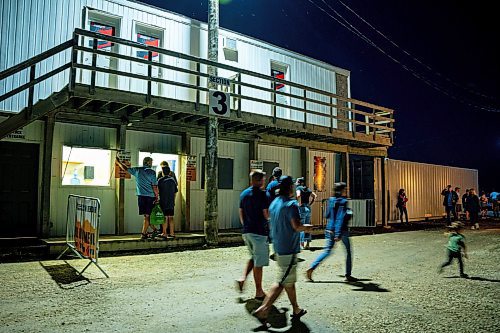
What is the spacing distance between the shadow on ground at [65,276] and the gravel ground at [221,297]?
0.02 m

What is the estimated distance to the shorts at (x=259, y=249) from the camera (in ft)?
19.8

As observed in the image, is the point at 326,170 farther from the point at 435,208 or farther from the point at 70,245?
the point at 70,245

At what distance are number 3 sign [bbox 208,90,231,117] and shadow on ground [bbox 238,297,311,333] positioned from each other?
6884 mm

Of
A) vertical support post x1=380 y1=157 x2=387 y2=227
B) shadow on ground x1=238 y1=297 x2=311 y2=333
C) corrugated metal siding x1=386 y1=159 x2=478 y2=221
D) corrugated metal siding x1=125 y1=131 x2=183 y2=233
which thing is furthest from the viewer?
corrugated metal siding x1=386 y1=159 x2=478 y2=221

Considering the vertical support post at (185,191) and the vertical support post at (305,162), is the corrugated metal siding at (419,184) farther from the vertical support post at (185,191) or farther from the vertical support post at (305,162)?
the vertical support post at (185,191)

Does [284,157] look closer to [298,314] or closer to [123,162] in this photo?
[123,162]

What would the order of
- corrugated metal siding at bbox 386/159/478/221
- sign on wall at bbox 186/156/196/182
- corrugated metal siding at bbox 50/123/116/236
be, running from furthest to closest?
corrugated metal siding at bbox 386/159/478/221, sign on wall at bbox 186/156/196/182, corrugated metal siding at bbox 50/123/116/236

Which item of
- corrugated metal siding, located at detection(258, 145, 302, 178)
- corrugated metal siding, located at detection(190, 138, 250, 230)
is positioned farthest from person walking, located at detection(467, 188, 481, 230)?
corrugated metal siding, located at detection(190, 138, 250, 230)

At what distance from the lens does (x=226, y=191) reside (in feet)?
48.1

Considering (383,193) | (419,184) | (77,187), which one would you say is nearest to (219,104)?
(77,187)

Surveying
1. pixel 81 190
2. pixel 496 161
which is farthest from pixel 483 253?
pixel 496 161

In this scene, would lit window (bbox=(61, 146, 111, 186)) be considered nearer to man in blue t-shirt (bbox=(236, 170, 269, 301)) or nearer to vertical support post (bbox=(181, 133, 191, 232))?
vertical support post (bbox=(181, 133, 191, 232))

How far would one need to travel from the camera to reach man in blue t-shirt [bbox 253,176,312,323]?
16.5ft

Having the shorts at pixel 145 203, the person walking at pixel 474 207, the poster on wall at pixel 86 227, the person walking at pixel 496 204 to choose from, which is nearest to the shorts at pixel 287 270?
the poster on wall at pixel 86 227
